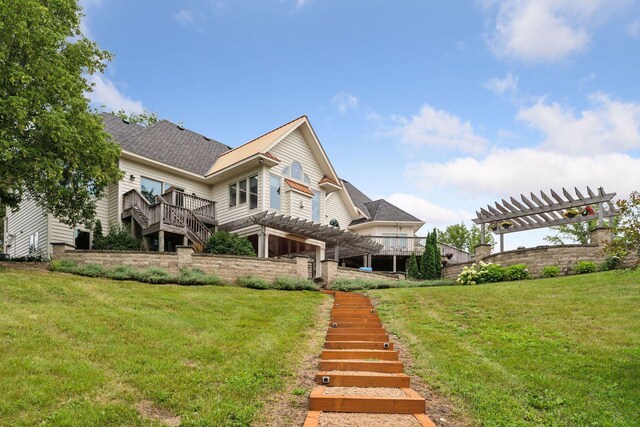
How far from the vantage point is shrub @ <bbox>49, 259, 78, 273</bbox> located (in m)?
16.6

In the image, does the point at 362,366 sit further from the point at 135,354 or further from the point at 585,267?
the point at 585,267

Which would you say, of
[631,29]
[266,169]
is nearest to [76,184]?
[266,169]

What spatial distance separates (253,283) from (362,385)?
9.82m

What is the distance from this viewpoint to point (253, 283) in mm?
17547

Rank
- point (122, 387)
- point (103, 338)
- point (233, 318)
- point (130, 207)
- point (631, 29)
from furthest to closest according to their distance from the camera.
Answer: point (130, 207) → point (233, 318) → point (631, 29) → point (103, 338) → point (122, 387)

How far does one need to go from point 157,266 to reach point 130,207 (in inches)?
204

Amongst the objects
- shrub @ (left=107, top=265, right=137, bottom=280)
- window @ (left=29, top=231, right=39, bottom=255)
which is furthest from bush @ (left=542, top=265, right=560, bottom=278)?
window @ (left=29, top=231, right=39, bottom=255)

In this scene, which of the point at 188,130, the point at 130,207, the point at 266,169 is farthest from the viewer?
the point at 188,130

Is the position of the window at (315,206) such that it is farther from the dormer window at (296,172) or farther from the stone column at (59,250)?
the stone column at (59,250)

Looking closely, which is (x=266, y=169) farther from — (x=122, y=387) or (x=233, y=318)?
(x=122, y=387)

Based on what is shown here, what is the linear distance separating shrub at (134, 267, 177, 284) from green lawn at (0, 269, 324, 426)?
7.05 ft

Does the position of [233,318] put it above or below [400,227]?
below

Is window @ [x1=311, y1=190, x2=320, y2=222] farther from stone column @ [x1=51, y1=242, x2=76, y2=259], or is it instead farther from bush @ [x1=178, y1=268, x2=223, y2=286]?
stone column @ [x1=51, y1=242, x2=76, y2=259]

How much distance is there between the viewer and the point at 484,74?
14688mm
